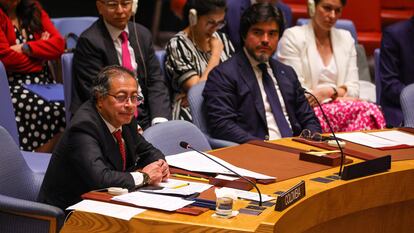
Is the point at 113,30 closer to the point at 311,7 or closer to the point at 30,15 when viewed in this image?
the point at 30,15

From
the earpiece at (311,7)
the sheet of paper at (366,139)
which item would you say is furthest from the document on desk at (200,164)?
the earpiece at (311,7)

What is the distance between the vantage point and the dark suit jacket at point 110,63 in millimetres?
4316

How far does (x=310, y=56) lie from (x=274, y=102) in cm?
86

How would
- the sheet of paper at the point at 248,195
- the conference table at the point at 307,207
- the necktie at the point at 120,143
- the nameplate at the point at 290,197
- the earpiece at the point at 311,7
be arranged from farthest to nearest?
the earpiece at the point at 311,7 < the necktie at the point at 120,143 < the sheet of paper at the point at 248,195 < the nameplate at the point at 290,197 < the conference table at the point at 307,207

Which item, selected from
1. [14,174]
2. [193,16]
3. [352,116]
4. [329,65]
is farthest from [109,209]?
[329,65]

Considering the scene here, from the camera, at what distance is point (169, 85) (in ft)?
16.0

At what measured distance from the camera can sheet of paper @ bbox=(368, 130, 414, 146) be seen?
388 cm

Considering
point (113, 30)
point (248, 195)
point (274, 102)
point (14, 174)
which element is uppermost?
point (113, 30)

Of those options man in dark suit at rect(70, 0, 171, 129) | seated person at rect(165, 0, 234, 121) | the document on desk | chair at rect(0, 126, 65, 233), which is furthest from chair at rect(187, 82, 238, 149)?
chair at rect(0, 126, 65, 233)

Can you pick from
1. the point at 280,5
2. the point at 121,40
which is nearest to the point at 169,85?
the point at 121,40

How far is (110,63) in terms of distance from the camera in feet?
14.3

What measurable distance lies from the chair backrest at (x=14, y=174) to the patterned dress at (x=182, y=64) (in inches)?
58.9

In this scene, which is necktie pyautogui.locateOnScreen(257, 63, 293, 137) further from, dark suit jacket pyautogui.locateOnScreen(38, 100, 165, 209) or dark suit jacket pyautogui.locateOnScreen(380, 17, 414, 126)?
dark suit jacket pyautogui.locateOnScreen(38, 100, 165, 209)

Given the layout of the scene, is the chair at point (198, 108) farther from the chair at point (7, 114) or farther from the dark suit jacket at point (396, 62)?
the dark suit jacket at point (396, 62)
